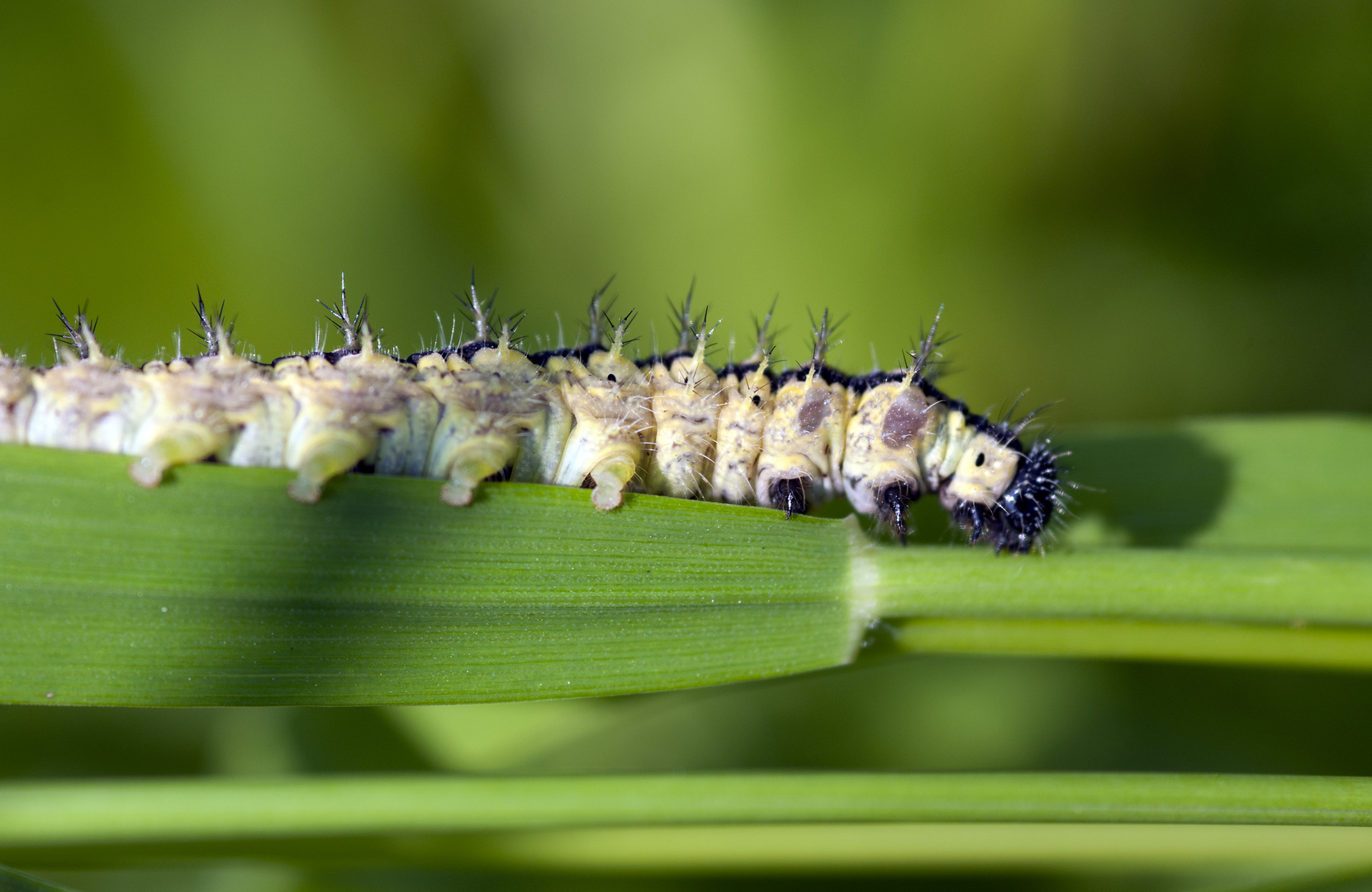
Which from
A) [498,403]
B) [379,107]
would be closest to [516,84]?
[379,107]

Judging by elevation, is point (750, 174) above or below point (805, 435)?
above

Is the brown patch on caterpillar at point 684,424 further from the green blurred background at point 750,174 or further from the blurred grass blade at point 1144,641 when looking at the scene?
the green blurred background at point 750,174

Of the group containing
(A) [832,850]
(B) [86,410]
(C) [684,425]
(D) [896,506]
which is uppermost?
(C) [684,425]

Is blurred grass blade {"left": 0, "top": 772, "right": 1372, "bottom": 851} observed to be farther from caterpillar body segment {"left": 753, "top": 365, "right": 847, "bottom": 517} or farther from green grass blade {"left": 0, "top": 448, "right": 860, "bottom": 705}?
caterpillar body segment {"left": 753, "top": 365, "right": 847, "bottom": 517}

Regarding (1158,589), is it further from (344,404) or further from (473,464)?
(344,404)

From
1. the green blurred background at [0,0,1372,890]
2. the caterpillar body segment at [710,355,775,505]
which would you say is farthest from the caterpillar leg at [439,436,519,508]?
the green blurred background at [0,0,1372,890]

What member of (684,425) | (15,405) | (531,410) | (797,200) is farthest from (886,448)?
(797,200)

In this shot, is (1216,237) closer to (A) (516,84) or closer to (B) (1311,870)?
(B) (1311,870)
